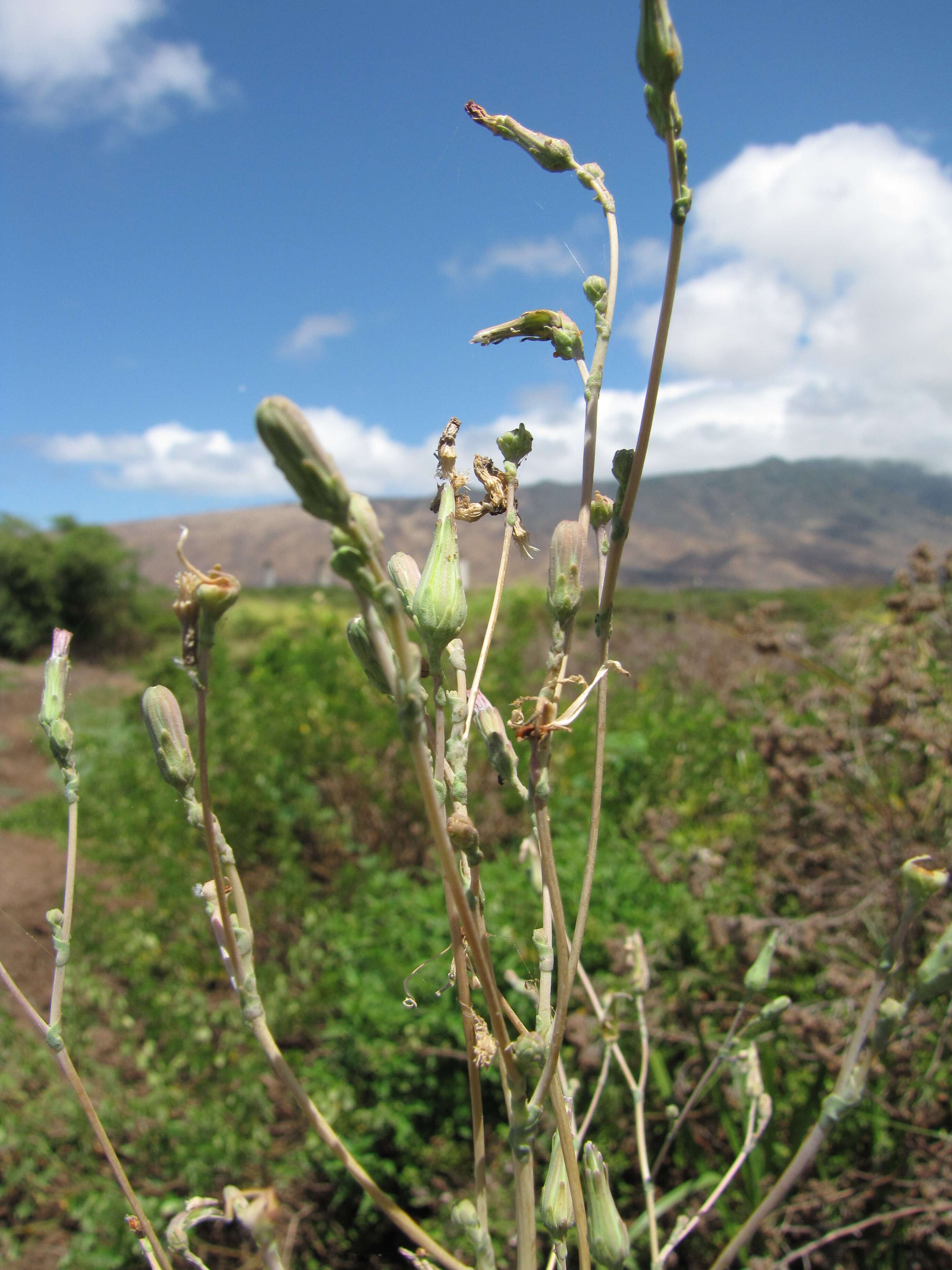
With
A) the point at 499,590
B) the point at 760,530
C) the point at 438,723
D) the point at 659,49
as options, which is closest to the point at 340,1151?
the point at 438,723

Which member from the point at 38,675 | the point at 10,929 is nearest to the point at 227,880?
the point at 10,929

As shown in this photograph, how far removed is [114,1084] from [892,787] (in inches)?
110

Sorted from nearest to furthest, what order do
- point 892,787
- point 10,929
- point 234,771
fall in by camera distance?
point 892,787
point 234,771
point 10,929

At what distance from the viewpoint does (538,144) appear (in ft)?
1.74

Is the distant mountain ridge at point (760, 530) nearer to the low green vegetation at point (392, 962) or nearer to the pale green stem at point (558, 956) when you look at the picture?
the low green vegetation at point (392, 962)

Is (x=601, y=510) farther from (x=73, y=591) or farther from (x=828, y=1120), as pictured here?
(x=73, y=591)

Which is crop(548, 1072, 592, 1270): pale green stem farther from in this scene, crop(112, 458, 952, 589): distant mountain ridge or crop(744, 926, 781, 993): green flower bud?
crop(112, 458, 952, 589): distant mountain ridge

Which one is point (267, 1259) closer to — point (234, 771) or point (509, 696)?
point (234, 771)

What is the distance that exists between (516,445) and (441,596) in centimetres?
16

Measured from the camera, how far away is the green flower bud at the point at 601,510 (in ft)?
1.67

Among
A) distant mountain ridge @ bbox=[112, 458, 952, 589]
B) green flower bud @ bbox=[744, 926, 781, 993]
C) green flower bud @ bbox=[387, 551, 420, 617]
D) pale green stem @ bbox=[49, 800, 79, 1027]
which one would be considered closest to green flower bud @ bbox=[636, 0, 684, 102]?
green flower bud @ bbox=[387, 551, 420, 617]

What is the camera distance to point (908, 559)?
113 inches

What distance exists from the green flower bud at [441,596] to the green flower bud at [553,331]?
0.15 metres

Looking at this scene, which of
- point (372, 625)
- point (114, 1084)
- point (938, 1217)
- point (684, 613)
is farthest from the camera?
point (684, 613)
